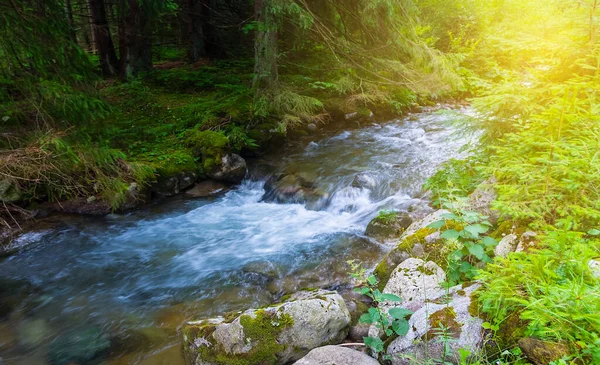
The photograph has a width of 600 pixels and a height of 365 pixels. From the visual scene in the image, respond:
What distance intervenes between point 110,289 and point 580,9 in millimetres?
7242

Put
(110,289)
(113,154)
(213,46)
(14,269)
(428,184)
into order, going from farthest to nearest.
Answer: (213,46), (113,154), (14,269), (110,289), (428,184)

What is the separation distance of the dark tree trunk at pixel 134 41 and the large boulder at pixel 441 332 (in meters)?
13.7

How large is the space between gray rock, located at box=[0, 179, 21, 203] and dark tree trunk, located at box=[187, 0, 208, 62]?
402 inches

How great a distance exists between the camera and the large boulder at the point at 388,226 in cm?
609

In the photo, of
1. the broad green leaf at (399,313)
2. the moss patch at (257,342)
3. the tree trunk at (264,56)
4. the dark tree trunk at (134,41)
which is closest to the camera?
the broad green leaf at (399,313)

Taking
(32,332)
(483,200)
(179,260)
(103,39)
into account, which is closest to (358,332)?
(483,200)

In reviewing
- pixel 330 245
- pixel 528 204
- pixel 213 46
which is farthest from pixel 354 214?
pixel 213 46

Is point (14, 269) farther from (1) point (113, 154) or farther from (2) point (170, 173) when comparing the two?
(2) point (170, 173)

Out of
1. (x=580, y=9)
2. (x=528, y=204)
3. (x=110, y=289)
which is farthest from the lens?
(x=110, y=289)

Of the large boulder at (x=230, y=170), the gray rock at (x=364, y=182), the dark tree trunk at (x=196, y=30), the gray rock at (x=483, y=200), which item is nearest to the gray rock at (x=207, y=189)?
the large boulder at (x=230, y=170)

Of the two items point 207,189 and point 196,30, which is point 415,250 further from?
point 196,30

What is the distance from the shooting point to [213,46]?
16.6m

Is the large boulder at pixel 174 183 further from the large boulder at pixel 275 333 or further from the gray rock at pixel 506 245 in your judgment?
the gray rock at pixel 506 245

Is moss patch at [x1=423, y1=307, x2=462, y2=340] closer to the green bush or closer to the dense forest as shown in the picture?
the dense forest
